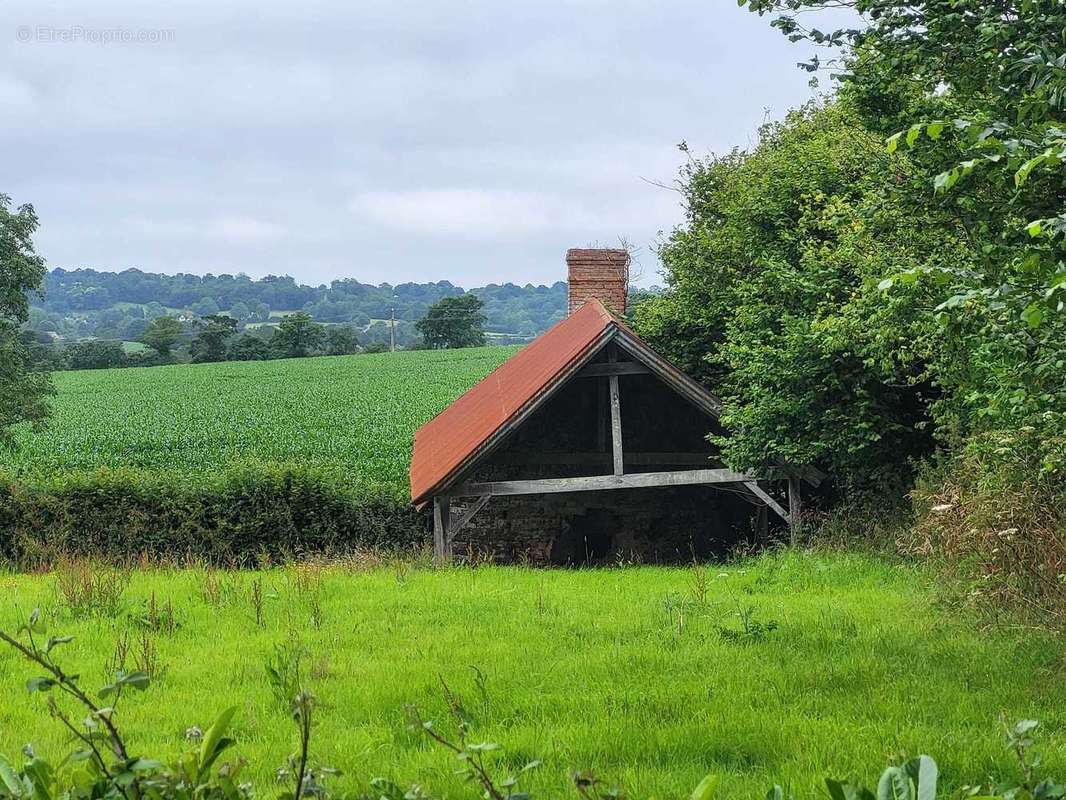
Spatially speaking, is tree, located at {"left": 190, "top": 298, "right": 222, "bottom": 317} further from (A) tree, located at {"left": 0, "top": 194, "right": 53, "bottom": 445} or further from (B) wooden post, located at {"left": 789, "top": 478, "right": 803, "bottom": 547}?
(B) wooden post, located at {"left": 789, "top": 478, "right": 803, "bottom": 547}

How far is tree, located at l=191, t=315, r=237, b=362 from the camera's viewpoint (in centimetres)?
8781

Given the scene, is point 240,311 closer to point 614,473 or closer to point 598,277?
point 598,277

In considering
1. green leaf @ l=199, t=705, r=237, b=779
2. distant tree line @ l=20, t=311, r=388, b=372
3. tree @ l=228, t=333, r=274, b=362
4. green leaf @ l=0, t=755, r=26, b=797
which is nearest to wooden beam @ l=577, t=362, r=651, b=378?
green leaf @ l=199, t=705, r=237, b=779

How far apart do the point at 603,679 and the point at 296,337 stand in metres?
86.2

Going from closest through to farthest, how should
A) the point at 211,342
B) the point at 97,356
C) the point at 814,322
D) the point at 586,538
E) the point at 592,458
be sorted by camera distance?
the point at 814,322, the point at 586,538, the point at 592,458, the point at 97,356, the point at 211,342

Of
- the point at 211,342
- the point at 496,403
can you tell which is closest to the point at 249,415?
the point at 496,403

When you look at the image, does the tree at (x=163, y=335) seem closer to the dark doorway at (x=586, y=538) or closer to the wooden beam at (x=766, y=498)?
the dark doorway at (x=586, y=538)

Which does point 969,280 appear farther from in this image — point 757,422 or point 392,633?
point 757,422

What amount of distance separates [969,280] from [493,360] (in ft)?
222

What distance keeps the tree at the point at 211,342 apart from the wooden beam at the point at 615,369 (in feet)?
253

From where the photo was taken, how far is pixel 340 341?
9225cm

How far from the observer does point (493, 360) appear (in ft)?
239

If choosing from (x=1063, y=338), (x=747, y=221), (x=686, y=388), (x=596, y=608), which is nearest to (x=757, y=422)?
(x=686, y=388)

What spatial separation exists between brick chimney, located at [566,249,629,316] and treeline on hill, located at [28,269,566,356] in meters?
88.4
